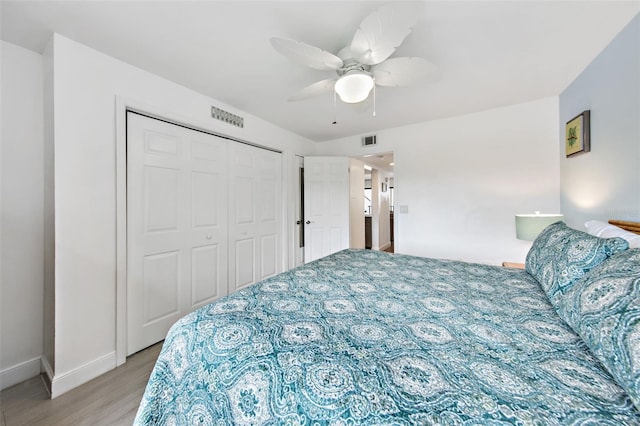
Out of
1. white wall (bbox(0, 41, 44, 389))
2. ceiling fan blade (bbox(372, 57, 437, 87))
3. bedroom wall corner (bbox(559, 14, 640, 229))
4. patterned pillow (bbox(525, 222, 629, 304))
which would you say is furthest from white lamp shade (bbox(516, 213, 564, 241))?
white wall (bbox(0, 41, 44, 389))

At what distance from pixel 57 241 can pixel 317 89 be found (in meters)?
1.97

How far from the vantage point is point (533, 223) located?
2.09 meters

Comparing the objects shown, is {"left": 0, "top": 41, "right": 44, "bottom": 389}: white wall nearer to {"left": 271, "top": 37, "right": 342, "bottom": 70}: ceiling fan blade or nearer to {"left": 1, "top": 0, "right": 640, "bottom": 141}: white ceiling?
{"left": 1, "top": 0, "right": 640, "bottom": 141}: white ceiling

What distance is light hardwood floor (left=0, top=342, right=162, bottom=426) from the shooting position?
1336 millimetres

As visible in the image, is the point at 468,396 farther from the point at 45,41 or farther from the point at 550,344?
the point at 45,41

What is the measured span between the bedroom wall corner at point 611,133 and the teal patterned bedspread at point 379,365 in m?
1.15

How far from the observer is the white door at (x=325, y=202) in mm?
3725

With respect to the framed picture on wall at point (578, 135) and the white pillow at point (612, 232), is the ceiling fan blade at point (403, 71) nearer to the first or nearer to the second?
the white pillow at point (612, 232)

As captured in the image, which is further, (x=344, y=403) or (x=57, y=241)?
(x=57, y=241)

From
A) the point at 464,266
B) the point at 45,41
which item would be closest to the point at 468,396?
the point at 464,266

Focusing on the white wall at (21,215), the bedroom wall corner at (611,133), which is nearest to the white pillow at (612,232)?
the bedroom wall corner at (611,133)

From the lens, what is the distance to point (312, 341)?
794 mm

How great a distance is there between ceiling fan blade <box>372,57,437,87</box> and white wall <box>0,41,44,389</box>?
2.34 metres

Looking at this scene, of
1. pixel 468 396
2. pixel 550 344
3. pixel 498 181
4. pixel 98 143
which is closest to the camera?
pixel 468 396
